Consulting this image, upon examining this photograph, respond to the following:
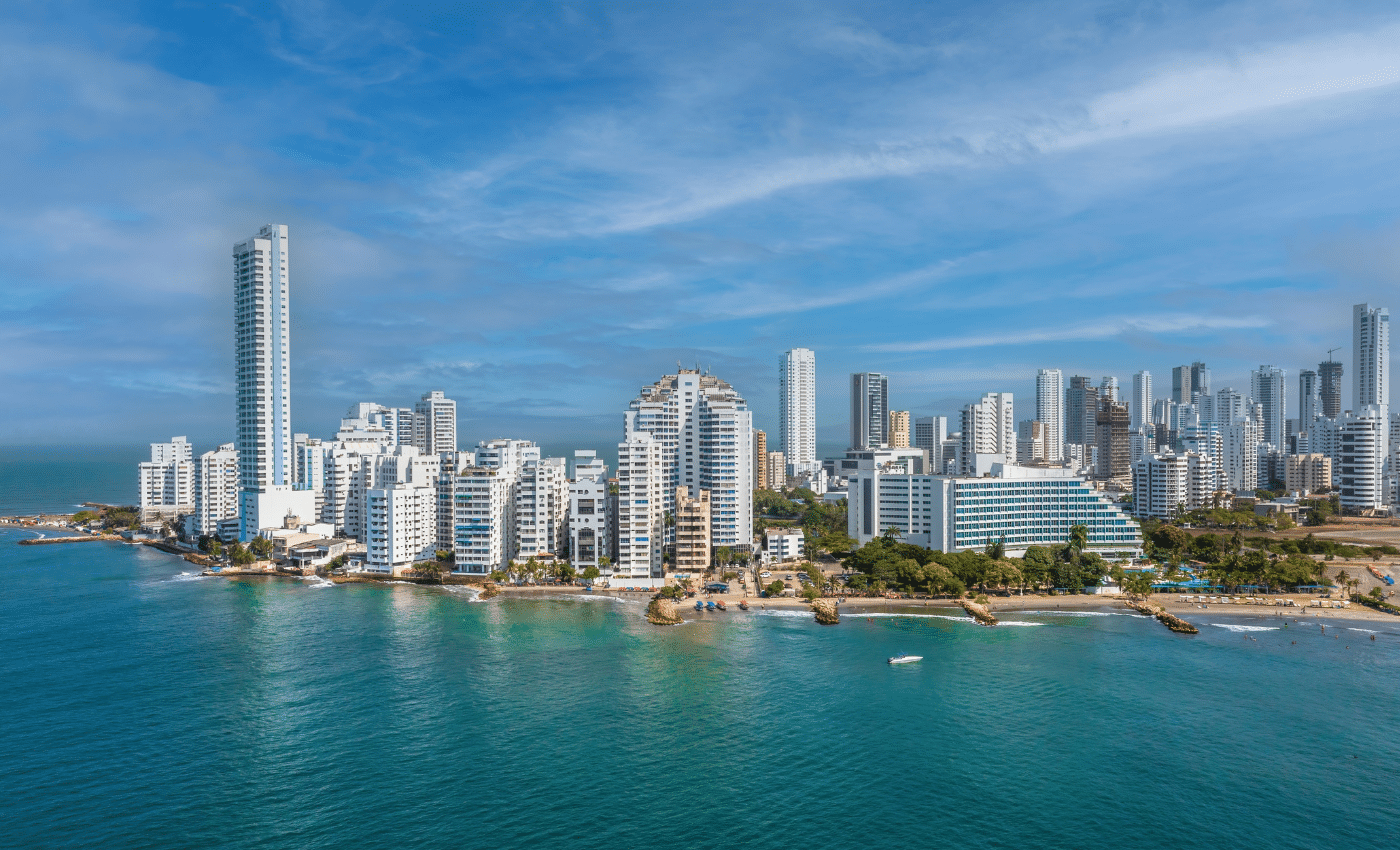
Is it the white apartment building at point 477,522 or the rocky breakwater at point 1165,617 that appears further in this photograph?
the white apartment building at point 477,522

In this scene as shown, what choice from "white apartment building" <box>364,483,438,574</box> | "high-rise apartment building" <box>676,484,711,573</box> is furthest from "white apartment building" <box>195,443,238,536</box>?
"high-rise apartment building" <box>676,484,711,573</box>

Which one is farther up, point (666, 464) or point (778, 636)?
point (666, 464)

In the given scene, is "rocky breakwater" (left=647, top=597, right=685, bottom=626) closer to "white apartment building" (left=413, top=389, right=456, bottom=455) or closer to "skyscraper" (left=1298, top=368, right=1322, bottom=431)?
"white apartment building" (left=413, top=389, right=456, bottom=455)

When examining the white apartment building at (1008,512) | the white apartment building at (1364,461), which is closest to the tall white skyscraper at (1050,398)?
the white apartment building at (1364,461)

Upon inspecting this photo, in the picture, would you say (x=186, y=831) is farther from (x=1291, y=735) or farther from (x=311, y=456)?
(x=311, y=456)

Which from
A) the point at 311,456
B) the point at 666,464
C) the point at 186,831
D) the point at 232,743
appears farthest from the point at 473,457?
the point at 186,831

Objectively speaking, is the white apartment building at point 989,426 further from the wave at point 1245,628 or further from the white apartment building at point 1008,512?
the wave at point 1245,628

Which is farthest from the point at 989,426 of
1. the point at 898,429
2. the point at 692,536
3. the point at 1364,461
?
the point at 692,536
